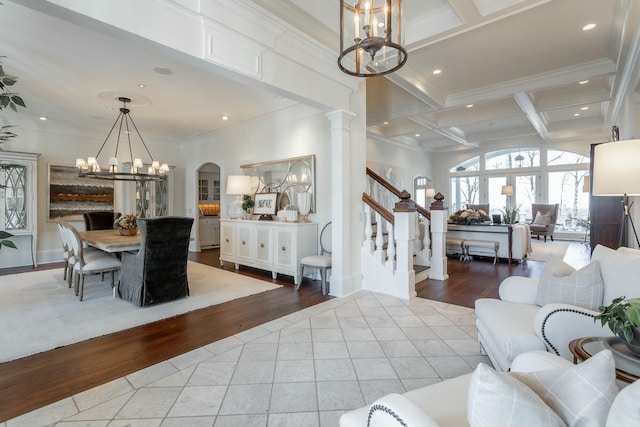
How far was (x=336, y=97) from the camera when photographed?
3.84 metres

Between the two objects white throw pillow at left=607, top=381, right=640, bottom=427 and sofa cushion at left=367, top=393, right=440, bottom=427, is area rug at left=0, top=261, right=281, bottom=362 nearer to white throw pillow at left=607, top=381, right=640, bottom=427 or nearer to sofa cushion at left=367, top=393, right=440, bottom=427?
sofa cushion at left=367, top=393, right=440, bottom=427

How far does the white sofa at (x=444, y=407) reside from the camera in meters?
0.68

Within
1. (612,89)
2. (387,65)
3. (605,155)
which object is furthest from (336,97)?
(612,89)

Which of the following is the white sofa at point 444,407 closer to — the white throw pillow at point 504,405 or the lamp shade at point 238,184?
the white throw pillow at point 504,405

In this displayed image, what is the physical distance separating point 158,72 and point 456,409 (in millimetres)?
4594

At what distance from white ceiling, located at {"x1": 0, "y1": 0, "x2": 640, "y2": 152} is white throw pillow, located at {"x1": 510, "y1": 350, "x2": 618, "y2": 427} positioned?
270cm

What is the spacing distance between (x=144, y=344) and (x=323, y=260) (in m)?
2.24

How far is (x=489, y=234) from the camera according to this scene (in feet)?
20.5

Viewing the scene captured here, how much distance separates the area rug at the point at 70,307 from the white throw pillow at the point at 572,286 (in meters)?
3.19

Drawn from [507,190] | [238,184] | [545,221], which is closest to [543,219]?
[545,221]

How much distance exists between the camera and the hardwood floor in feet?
6.65

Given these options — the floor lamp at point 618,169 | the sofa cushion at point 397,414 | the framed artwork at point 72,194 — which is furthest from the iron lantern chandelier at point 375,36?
the framed artwork at point 72,194

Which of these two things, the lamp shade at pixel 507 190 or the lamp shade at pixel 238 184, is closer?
the lamp shade at pixel 238 184

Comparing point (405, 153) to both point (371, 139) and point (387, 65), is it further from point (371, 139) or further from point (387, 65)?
point (387, 65)
